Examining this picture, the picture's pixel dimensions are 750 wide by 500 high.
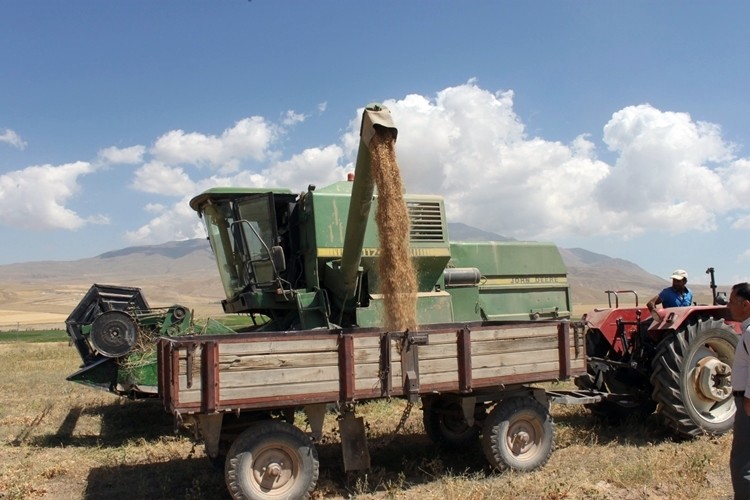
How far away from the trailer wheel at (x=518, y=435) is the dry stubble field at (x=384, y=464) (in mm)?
156

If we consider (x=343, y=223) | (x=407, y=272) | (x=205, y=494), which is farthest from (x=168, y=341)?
(x=343, y=223)

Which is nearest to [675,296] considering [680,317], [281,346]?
[680,317]

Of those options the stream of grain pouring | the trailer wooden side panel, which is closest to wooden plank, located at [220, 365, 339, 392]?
the trailer wooden side panel

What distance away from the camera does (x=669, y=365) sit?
721cm

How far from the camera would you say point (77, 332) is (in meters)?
8.86

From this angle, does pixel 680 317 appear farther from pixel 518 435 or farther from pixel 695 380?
pixel 518 435

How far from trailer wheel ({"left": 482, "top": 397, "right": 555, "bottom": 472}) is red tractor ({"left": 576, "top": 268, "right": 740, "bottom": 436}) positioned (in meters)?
0.98

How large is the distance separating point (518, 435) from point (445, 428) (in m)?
1.19

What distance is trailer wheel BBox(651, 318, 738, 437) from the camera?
7.13 meters

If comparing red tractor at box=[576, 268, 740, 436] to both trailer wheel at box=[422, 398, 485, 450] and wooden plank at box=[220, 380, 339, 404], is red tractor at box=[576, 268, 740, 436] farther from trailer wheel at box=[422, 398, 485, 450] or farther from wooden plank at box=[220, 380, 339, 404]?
wooden plank at box=[220, 380, 339, 404]

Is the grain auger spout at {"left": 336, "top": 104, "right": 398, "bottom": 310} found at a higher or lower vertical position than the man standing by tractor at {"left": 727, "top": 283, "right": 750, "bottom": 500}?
higher

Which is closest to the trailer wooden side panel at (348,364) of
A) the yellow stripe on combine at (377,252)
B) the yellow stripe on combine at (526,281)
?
the yellow stripe on combine at (377,252)

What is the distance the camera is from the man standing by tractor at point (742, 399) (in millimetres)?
4246

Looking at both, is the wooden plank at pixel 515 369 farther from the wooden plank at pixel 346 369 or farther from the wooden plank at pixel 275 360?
the wooden plank at pixel 275 360
